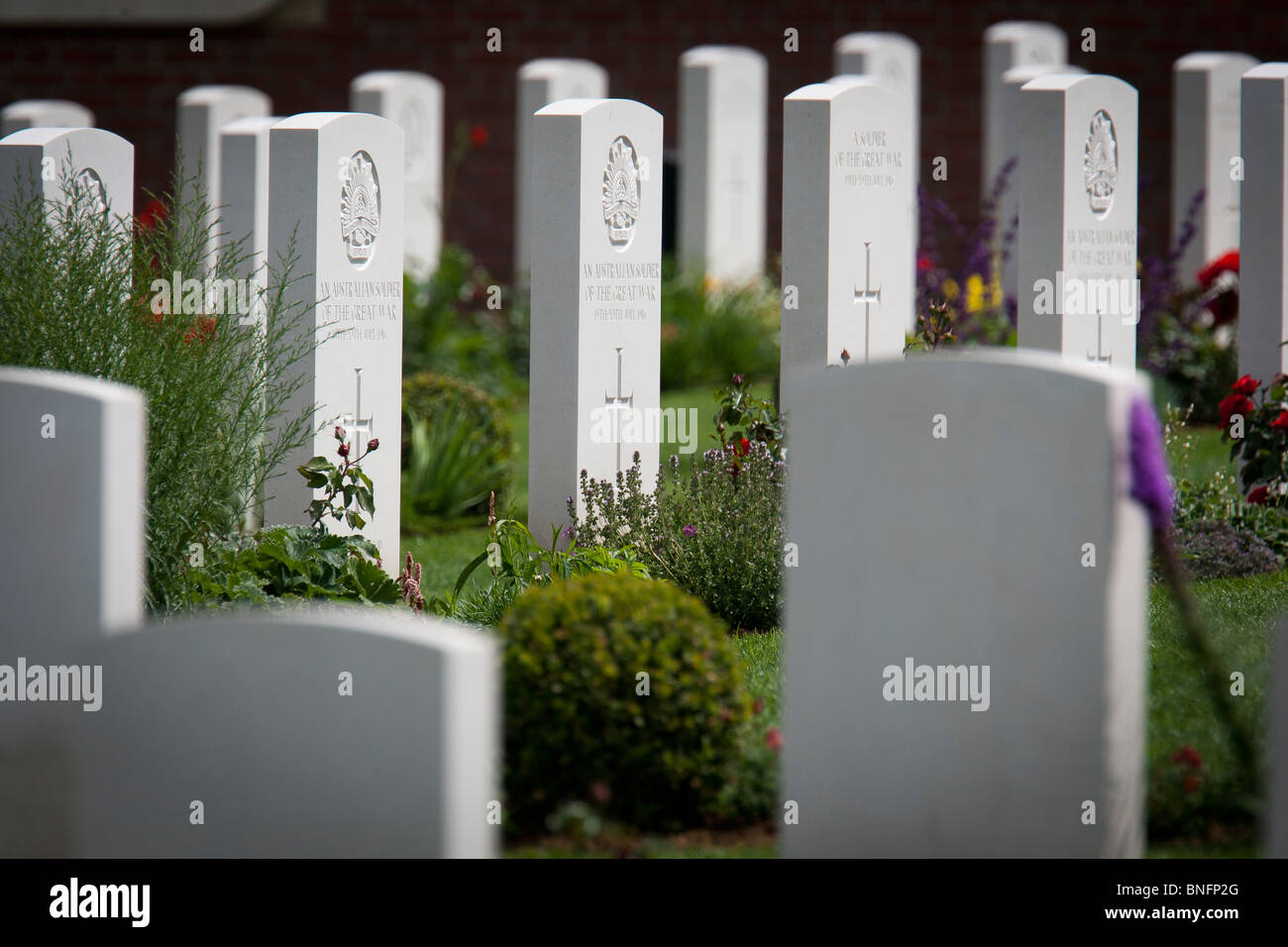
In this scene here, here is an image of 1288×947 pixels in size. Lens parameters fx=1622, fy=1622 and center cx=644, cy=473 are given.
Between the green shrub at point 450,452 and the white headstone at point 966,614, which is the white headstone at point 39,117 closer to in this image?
the green shrub at point 450,452

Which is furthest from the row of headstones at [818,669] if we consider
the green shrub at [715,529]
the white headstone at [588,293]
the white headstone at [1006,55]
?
the white headstone at [1006,55]

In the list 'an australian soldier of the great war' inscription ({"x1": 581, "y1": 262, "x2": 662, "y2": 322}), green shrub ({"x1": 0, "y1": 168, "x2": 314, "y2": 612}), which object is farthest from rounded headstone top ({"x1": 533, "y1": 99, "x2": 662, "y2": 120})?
green shrub ({"x1": 0, "y1": 168, "x2": 314, "y2": 612})

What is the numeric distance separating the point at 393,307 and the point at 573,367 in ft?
2.60

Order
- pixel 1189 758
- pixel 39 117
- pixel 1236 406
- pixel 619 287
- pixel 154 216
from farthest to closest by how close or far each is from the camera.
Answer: pixel 39 117
pixel 1236 406
pixel 619 287
pixel 154 216
pixel 1189 758

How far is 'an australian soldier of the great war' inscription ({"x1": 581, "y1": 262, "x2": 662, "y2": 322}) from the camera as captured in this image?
6.64 meters

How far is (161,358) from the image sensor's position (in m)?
5.45

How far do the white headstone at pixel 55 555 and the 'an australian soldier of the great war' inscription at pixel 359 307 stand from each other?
264cm

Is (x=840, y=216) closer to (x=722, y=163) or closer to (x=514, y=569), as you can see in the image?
(x=514, y=569)

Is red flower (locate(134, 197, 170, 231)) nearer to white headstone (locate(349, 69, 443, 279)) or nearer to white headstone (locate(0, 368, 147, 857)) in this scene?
white headstone (locate(0, 368, 147, 857))

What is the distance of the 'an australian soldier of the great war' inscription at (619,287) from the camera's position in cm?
664

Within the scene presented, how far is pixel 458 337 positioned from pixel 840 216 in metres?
5.99

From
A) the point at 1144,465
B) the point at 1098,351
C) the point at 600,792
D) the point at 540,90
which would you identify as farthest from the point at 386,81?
the point at 1144,465
